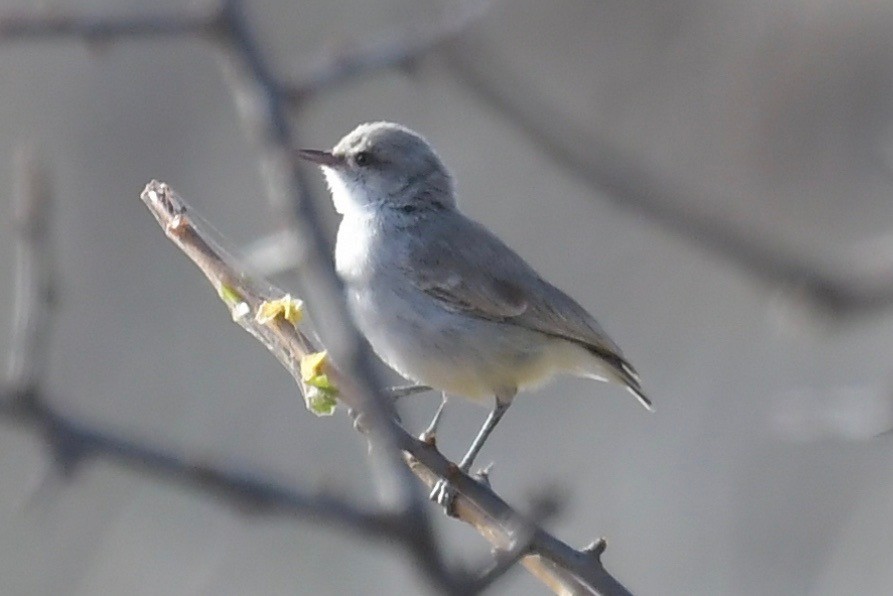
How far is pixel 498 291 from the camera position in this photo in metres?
4.40

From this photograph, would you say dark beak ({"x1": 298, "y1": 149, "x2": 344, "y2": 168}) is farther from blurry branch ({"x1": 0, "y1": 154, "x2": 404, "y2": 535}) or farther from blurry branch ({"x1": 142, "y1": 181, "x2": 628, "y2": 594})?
blurry branch ({"x1": 0, "y1": 154, "x2": 404, "y2": 535})

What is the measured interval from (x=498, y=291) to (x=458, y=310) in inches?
6.4

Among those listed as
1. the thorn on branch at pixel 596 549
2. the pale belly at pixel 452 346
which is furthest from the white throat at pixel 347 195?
the thorn on branch at pixel 596 549

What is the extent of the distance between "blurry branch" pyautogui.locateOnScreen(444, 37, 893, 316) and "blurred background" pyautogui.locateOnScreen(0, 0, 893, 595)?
94.2 inches

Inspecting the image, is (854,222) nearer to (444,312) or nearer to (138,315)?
(138,315)

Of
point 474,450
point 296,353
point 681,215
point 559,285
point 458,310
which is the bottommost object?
point 559,285

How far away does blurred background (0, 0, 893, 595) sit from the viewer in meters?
→ 7.86

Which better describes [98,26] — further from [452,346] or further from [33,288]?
[452,346]

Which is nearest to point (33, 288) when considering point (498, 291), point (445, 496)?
point (445, 496)

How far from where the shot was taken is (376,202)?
4.79 meters

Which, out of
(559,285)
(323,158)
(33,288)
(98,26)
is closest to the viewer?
(33,288)

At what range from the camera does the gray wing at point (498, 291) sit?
434 centimetres

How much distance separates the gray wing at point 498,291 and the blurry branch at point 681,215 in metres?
0.37

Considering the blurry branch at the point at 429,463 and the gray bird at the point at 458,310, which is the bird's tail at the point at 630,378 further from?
the blurry branch at the point at 429,463
